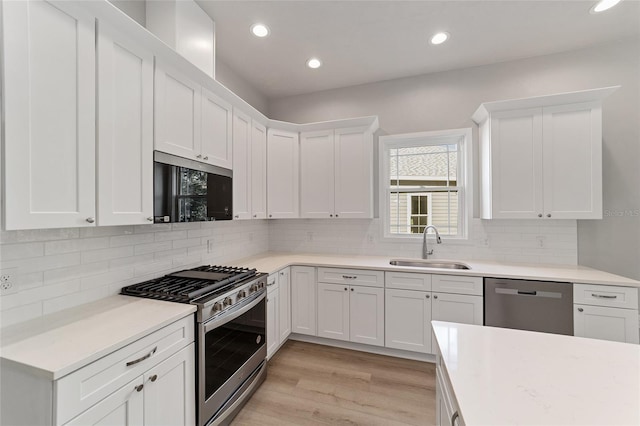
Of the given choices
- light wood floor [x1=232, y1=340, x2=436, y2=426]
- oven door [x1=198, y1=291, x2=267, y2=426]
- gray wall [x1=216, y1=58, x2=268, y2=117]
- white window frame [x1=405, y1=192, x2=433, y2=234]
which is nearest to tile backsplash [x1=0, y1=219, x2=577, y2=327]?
white window frame [x1=405, y1=192, x2=433, y2=234]

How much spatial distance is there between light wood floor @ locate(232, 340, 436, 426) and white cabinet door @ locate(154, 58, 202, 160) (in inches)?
81.9

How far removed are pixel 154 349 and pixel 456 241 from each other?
10.1 feet

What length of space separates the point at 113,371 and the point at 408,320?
7.96 ft

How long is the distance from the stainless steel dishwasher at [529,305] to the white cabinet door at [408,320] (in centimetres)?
55

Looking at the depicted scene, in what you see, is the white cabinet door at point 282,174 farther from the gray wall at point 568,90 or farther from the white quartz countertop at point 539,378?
the white quartz countertop at point 539,378

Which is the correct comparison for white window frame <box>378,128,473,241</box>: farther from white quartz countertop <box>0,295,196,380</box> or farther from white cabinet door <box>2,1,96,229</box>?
white cabinet door <box>2,1,96,229</box>

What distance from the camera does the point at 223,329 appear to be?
1.78 m

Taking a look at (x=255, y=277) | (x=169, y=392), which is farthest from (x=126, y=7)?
(x=169, y=392)

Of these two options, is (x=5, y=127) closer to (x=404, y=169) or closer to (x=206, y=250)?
(x=206, y=250)

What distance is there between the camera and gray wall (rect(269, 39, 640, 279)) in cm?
246

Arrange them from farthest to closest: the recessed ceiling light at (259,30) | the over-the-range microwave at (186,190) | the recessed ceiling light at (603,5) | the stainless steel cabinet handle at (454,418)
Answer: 1. the recessed ceiling light at (259,30)
2. the recessed ceiling light at (603,5)
3. the over-the-range microwave at (186,190)
4. the stainless steel cabinet handle at (454,418)

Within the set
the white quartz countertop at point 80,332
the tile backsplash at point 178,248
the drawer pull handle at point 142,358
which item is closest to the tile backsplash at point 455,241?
the tile backsplash at point 178,248

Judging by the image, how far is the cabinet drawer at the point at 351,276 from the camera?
108 inches

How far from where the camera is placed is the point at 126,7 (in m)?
1.83
